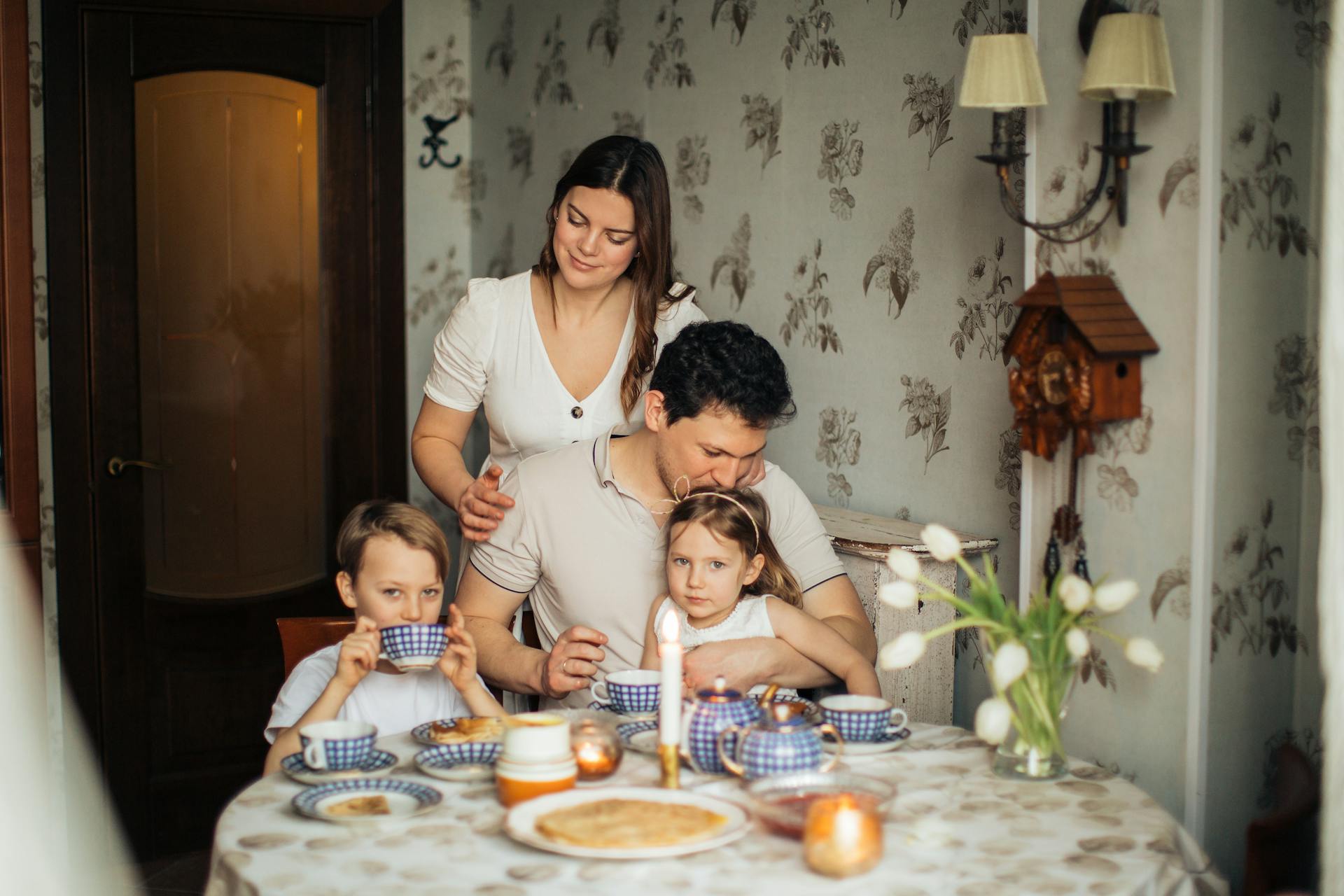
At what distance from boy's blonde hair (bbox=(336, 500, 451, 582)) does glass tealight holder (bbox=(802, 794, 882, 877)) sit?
926 mm

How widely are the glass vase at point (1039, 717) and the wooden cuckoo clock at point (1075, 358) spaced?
0.36 meters

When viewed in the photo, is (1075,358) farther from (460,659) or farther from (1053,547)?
(460,659)

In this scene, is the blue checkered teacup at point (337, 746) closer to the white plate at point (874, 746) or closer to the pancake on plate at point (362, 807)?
the pancake on plate at point (362, 807)

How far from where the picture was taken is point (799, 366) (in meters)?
2.80

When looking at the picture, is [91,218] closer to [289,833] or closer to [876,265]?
[876,265]

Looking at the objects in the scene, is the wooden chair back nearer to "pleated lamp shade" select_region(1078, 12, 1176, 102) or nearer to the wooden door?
"pleated lamp shade" select_region(1078, 12, 1176, 102)

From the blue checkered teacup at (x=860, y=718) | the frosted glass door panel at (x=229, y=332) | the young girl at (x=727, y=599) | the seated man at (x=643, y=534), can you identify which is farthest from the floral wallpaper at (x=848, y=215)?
the frosted glass door panel at (x=229, y=332)

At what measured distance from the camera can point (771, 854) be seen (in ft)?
4.33

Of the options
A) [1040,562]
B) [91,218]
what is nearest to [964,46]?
[1040,562]

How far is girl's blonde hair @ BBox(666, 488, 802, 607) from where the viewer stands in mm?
2033

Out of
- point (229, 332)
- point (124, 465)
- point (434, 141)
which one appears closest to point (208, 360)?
point (229, 332)

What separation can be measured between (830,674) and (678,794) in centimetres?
69

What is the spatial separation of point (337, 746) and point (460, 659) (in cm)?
34

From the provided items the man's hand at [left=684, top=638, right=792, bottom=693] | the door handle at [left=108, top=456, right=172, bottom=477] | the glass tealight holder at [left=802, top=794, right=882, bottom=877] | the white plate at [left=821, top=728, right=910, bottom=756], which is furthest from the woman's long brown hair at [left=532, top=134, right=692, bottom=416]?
the door handle at [left=108, top=456, right=172, bottom=477]
